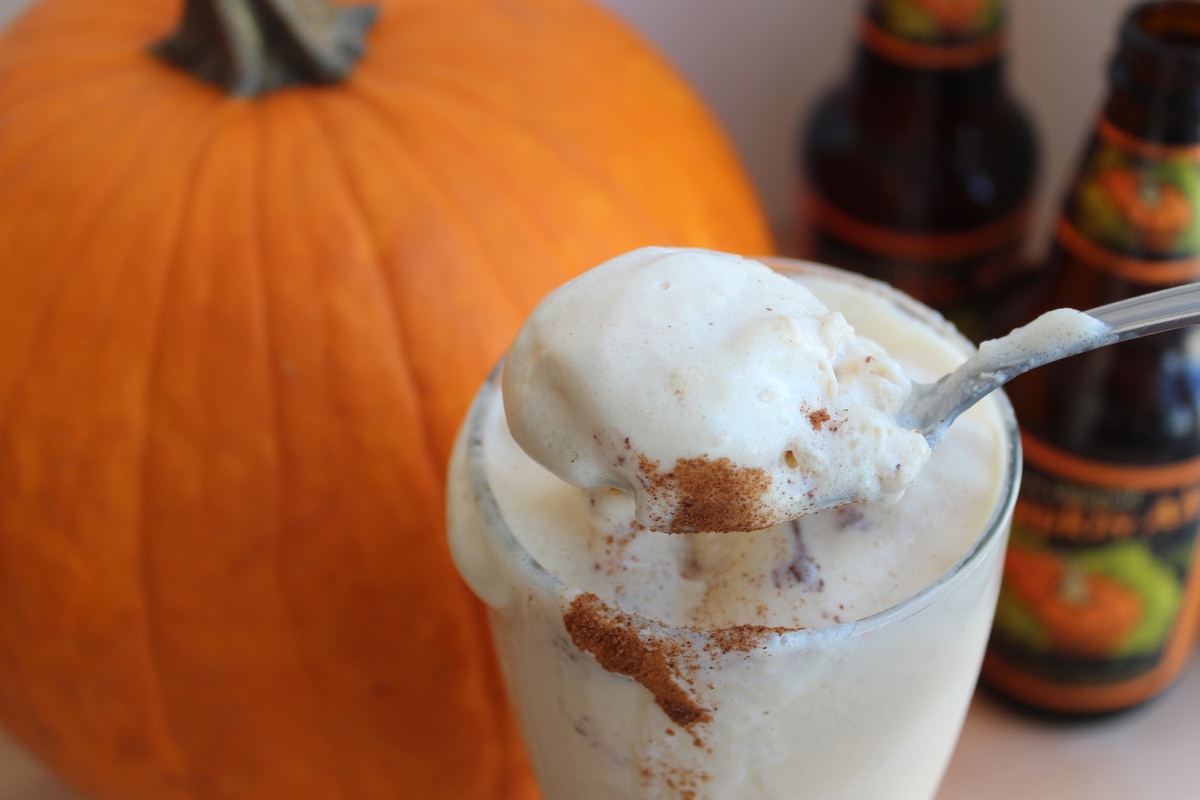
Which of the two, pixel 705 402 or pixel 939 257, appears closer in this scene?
pixel 705 402

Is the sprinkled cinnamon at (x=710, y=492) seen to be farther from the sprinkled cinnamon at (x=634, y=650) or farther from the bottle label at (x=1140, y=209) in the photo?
the bottle label at (x=1140, y=209)

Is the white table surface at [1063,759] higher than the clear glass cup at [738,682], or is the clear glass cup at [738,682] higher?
the clear glass cup at [738,682]

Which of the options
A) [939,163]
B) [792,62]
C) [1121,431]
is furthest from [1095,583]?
[792,62]

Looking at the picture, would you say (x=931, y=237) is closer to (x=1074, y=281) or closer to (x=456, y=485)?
(x=1074, y=281)

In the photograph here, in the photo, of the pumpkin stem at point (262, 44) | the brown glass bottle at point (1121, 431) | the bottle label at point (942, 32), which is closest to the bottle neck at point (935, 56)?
the bottle label at point (942, 32)

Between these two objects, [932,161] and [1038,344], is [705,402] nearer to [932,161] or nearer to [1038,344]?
[1038,344]

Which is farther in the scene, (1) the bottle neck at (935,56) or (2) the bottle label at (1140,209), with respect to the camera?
(1) the bottle neck at (935,56)

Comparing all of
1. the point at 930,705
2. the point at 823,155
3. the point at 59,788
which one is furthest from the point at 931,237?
the point at 59,788
